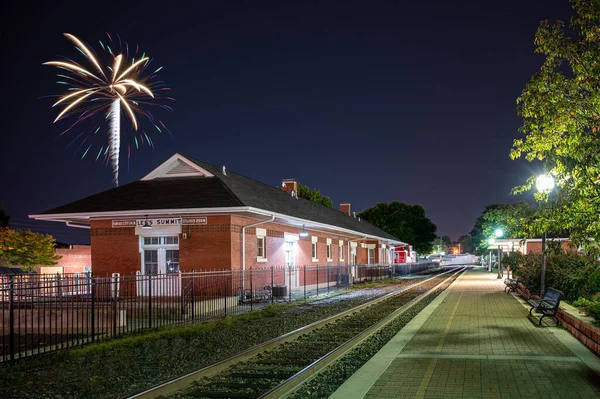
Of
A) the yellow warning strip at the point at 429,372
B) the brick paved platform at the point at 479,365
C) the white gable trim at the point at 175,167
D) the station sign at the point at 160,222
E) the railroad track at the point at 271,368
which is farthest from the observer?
the white gable trim at the point at 175,167

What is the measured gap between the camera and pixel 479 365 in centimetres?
897

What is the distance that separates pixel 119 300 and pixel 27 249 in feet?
106

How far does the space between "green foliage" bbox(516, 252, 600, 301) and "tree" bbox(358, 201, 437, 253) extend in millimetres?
67312

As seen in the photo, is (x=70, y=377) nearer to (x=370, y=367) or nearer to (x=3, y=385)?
(x=3, y=385)

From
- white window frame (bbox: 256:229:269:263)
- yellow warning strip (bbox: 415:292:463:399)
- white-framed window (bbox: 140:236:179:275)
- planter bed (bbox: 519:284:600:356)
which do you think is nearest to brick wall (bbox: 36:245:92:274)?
white-framed window (bbox: 140:236:179:275)

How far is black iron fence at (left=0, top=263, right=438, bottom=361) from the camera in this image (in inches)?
491

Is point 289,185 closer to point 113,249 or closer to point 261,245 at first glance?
point 261,245

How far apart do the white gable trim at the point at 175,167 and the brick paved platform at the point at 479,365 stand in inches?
576

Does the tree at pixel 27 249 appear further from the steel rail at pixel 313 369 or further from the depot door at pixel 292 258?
the steel rail at pixel 313 369

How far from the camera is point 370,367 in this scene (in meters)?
8.89

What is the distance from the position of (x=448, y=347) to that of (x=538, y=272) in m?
10.7

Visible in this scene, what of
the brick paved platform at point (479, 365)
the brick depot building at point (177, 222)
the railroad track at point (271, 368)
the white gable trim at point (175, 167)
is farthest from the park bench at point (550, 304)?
the white gable trim at point (175, 167)

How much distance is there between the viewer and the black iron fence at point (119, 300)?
1248 centimetres

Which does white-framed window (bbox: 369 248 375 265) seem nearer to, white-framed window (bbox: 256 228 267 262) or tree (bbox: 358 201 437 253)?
white-framed window (bbox: 256 228 267 262)
